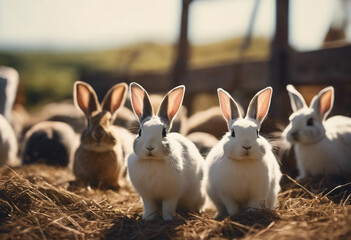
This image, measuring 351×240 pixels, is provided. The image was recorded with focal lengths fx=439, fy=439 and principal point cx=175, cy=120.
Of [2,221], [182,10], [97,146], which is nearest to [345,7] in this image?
[182,10]

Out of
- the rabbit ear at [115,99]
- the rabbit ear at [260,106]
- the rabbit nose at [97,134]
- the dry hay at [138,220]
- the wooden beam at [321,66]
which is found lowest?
the dry hay at [138,220]

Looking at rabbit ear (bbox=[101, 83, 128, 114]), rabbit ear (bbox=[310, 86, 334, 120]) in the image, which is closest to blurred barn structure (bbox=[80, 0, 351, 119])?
rabbit ear (bbox=[310, 86, 334, 120])

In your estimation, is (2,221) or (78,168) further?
(78,168)

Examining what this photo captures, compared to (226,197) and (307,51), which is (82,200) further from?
(307,51)

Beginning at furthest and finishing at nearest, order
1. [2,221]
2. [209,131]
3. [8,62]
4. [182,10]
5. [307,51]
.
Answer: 1. [8,62]
2. [182,10]
3. [209,131]
4. [307,51]
5. [2,221]

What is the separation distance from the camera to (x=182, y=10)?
27.2 ft

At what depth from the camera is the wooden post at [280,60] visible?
612cm

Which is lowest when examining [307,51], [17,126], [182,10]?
[17,126]

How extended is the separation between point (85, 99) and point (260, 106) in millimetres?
2241

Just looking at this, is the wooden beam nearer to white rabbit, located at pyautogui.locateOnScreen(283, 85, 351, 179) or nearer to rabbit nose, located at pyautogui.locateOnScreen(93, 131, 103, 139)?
white rabbit, located at pyautogui.locateOnScreen(283, 85, 351, 179)

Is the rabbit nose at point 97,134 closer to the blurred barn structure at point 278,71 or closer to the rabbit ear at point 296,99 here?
the rabbit ear at point 296,99

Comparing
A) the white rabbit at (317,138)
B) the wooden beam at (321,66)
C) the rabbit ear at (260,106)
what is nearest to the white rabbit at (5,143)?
the rabbit ear at (260,106)

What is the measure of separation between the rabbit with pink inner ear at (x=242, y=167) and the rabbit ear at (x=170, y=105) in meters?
0.37

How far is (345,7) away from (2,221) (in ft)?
20.6
